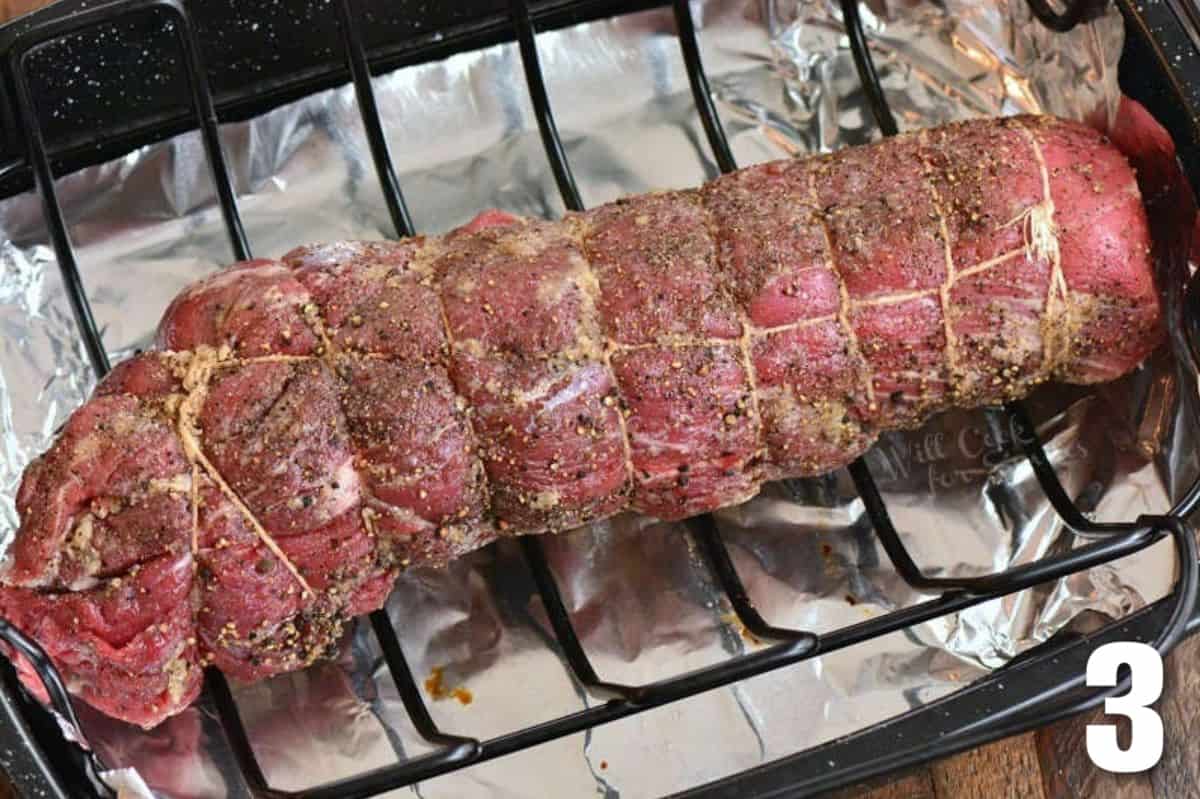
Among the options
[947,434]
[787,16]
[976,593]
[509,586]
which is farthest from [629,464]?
[787,16]

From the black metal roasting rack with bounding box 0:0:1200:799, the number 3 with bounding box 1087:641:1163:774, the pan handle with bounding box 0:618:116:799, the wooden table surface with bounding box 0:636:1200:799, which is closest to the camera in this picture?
the pan handle with bounding box 0:618:116:799

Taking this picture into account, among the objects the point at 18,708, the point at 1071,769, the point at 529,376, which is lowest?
the point at 1071,769

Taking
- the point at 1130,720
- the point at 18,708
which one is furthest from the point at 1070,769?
the point at 18,708

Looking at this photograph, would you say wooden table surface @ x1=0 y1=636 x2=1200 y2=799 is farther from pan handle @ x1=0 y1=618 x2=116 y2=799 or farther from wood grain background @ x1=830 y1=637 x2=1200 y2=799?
pan handle @ x1=0 y1=618 x2=116 y2=799

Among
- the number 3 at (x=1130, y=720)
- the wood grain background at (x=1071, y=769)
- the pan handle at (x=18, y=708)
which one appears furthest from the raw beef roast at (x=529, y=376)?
the wood grain background at (x=1071, y=769)

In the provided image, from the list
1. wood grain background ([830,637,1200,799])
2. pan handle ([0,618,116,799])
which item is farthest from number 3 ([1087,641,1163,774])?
pan handle ([0,618,116,799])

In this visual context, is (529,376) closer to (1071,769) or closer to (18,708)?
(18,708)
